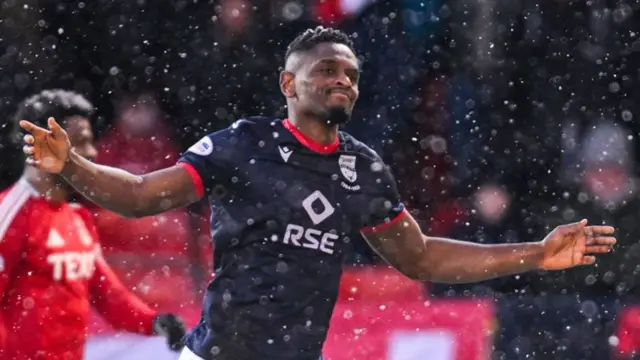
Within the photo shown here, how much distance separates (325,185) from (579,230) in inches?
42.2

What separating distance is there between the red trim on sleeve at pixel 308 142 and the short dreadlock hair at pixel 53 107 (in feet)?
5.25

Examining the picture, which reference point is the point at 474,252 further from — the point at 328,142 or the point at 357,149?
the point at 328,142

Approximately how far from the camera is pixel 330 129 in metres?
4.00

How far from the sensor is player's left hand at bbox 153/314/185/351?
16.3 ft

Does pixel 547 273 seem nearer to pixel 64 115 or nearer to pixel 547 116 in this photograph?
pixel 547 116

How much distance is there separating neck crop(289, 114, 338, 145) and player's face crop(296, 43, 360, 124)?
49 millimetres

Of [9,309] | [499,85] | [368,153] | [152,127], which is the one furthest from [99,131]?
[368,153]

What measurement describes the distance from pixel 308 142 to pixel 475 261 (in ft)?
2.87

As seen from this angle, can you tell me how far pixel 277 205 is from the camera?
3.75 meters

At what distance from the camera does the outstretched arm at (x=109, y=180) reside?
3322 mm

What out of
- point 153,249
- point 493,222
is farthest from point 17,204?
point 493,222

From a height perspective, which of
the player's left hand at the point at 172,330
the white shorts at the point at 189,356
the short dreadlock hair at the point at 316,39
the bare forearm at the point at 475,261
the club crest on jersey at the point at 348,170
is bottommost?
the player's left hand at the point at 172,330

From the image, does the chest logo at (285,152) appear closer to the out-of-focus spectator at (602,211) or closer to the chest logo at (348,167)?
the chest logo at (348,167)

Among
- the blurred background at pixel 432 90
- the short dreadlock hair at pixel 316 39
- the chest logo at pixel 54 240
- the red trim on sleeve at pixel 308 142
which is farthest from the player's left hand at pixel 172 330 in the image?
the blurred background at pixel 432 90
